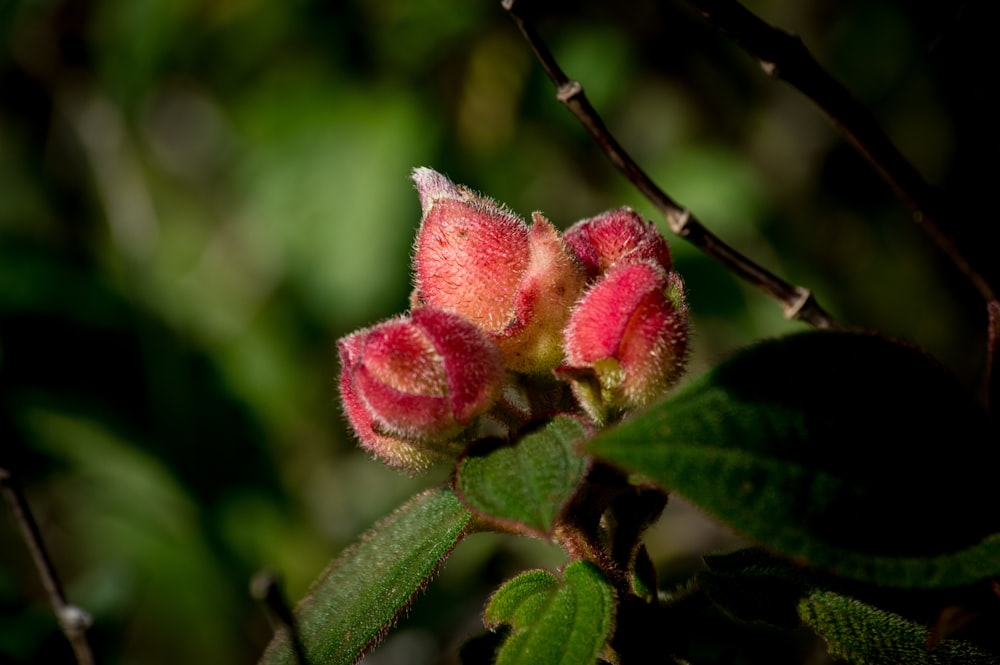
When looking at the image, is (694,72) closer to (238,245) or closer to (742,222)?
(742,222)

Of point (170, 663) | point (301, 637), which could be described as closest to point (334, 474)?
point (170, 663)

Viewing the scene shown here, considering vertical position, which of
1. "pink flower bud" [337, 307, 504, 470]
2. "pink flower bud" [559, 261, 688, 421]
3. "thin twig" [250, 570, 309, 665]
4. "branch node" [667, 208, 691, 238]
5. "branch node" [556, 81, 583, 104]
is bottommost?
"thin twig" [250, 570, 309, 665]

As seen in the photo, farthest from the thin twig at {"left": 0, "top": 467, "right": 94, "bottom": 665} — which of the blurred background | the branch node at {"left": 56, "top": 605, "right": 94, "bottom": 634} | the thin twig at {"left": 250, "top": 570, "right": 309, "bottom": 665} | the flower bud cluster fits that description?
the blurred background

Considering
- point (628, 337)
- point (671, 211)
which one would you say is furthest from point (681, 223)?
point (628, 337)

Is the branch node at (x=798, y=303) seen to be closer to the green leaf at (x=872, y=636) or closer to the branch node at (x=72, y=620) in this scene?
the green leaf at (x=872, y=636)

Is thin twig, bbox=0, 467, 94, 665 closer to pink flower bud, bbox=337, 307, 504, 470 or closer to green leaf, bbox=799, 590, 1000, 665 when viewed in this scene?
pink flower bud, bbox=337, 307, 504, 470

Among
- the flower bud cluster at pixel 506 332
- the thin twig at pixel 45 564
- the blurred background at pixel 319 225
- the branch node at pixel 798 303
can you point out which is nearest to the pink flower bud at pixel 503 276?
the flower bud cluster at pixel 506 332
